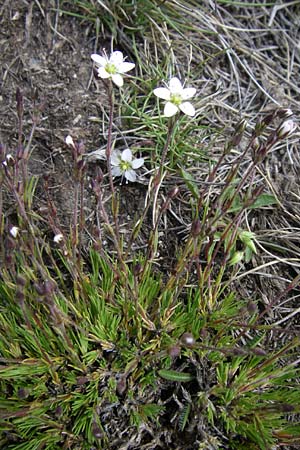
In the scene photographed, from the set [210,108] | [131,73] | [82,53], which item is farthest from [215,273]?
[82,53]

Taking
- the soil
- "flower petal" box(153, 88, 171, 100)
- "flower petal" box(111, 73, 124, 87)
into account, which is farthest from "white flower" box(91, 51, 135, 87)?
the soil

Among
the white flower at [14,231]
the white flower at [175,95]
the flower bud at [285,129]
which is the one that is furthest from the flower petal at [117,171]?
the flower bud at [285,129]

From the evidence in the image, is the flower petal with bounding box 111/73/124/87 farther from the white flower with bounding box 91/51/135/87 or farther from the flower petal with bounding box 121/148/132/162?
the flower petal with bounding box 121/148/132/162

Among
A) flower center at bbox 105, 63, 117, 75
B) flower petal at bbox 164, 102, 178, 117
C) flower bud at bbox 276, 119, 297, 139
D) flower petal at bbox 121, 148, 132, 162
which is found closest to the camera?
flower bud at bbox 276, 119, 297, 139

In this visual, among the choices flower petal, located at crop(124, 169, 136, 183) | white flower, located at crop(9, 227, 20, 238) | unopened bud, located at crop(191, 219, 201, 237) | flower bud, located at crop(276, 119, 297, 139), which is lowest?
flower petal, located at crop(124, 169, 136, 183)

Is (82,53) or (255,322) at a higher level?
(82,53)

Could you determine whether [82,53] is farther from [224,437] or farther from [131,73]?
[224,437]

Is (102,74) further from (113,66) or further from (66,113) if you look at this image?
(66,113)

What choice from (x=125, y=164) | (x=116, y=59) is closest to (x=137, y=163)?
(x=125, y=164)

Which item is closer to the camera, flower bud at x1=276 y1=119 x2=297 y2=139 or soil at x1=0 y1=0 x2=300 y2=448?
flower bud at x1=276 y1=119 x2=297 y2=139
